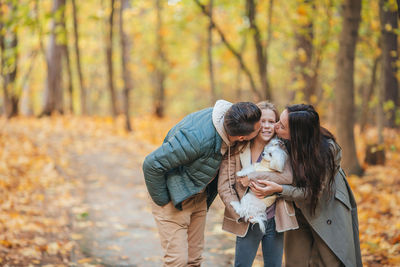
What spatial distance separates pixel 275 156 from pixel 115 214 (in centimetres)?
427

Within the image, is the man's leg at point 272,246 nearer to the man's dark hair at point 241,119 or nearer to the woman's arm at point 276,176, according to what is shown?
the woman's arm at point 276,176

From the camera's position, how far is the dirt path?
4.90 m

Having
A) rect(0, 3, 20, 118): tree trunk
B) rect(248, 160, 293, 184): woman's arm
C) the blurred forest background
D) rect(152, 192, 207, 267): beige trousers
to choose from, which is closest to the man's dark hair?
rect(248, 160, 293, 184): woman's arm

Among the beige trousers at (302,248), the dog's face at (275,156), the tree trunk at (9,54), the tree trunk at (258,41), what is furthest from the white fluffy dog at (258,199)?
the tree trunk at (258,41)

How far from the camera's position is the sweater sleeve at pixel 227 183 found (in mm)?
3043

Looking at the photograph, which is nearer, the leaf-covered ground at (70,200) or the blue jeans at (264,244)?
the blue jeans at (264,244)

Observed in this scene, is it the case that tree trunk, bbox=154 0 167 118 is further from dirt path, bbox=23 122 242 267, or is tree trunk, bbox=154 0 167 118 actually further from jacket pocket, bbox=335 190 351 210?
jacket pocket, bbox=335 190 351 210

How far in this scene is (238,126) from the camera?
2.78m

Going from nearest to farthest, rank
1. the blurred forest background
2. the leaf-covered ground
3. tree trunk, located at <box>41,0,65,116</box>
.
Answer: the leaf-covered ground → the blurred forest background → tree trunk, located at <box>41,0,65,116</box>

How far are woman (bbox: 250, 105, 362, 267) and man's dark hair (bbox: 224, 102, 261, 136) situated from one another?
0.32 meters

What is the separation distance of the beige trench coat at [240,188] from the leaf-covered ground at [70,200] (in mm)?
1744

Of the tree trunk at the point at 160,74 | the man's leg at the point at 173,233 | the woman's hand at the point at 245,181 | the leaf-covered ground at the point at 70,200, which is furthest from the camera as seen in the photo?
the tree trunk at the point at 160,74

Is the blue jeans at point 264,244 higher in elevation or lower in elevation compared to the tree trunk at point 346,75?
lower

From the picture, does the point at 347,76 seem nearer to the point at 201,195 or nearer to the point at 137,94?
the point at 201,195
